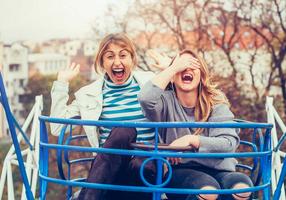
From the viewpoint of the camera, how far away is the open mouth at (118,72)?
1.95 metres

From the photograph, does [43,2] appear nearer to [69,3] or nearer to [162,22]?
[69,3]

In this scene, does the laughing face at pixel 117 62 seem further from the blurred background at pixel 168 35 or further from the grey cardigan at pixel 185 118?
the blurred background at pixel 168 35

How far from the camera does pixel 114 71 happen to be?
1954 mm

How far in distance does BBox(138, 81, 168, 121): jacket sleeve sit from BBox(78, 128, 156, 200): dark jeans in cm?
14

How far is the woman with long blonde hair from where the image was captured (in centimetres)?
162

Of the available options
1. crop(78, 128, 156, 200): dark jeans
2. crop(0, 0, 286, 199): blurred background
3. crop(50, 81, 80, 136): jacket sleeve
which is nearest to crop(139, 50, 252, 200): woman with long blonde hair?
crop(78, 128, 156, 200): dark jeans

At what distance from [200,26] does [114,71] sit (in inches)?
60.4

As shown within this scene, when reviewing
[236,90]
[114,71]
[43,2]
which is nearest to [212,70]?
[236,90]

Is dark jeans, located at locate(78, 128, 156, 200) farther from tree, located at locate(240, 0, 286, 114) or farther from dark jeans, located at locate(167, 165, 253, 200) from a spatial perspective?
tree, located at locate(240, 0, 286, 114)

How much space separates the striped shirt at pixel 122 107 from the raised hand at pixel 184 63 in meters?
0.24

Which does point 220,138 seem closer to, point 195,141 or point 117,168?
point 195,141

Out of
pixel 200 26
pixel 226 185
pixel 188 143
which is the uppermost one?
pixel 200 26

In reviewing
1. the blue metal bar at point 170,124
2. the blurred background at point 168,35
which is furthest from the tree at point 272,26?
the blue metal bar at point 170,124

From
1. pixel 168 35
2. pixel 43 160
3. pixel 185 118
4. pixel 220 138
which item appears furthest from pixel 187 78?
pixel 168 35
